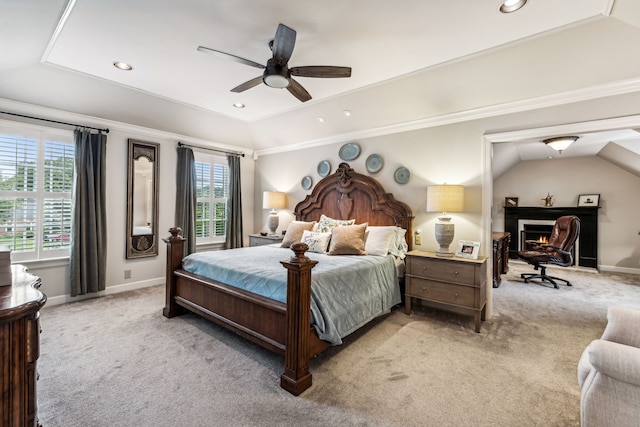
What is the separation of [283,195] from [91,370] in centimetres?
360

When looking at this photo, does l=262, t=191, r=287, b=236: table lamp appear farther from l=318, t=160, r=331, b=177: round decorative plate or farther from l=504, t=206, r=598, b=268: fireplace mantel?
l=504, t=206, r=598, b=268: fireplace mantel

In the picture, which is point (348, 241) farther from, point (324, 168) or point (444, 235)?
point (324, 168)

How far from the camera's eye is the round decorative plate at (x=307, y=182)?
5.03m

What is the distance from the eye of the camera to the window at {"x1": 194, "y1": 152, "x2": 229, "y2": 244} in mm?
5121

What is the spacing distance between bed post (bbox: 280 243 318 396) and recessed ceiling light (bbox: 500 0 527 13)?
231 cm

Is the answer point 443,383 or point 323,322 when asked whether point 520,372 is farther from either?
point 323,322

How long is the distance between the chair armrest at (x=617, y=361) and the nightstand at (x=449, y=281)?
168cm

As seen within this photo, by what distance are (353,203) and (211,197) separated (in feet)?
8.85

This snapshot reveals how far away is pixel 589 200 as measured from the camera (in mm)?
6203

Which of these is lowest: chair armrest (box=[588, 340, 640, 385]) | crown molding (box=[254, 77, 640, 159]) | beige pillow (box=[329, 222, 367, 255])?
chair armrest (box=[588, 340, 640, 385])

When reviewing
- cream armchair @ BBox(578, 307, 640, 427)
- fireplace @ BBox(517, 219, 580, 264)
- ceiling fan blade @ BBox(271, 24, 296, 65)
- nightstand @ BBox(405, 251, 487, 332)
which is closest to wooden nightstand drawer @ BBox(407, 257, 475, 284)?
nightstand @ BBox(405, 251, 487, 332)

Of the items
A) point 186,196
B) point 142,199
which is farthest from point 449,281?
point 142,199

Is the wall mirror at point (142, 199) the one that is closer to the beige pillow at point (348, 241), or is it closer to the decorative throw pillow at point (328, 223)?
the decorative throw pillow at point (328, 223)

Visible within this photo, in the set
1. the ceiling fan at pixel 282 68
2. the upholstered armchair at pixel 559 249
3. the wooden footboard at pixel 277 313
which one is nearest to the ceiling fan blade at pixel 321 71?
the ceiling fan at pixel 282 68
